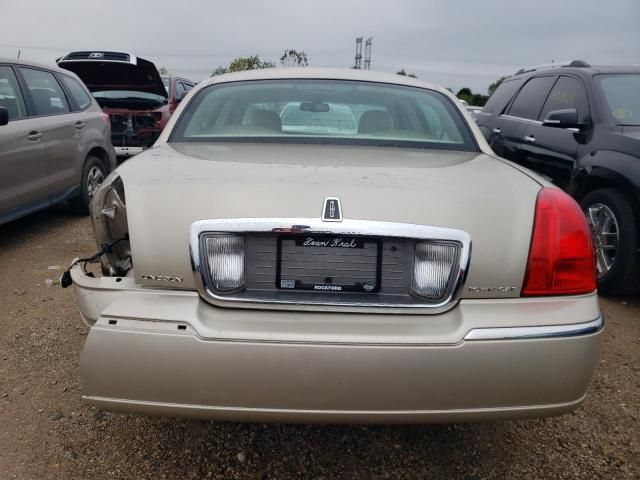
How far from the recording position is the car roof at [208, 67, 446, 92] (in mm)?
2893

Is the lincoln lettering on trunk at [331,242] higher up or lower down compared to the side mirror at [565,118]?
lower down

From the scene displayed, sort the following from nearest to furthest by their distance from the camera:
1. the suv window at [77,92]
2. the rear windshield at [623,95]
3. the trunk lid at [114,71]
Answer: the rear windshield at [623,95] < the suv window at [77,92] < the trunk lid at [114,71]

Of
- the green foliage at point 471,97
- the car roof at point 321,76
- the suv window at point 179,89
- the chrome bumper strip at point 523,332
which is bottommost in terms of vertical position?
the green foliage at point 471,97

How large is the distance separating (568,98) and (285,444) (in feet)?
13.6

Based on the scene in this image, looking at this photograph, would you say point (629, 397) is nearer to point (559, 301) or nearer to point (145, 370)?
point (559, 301)

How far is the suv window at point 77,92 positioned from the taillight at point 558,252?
525cm

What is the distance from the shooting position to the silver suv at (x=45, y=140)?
4402 mm

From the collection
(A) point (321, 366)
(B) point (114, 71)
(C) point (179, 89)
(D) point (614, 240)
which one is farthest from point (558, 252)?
(C) point (179, 89)

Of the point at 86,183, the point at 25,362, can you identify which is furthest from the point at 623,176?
the point at 86,183

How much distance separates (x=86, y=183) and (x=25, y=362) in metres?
3.26

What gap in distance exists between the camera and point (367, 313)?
1692 millimetres

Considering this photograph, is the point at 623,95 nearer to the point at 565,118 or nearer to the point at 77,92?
the point at 565,118

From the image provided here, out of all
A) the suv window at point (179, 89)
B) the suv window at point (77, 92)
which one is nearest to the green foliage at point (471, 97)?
the suv window at point (179, 89)

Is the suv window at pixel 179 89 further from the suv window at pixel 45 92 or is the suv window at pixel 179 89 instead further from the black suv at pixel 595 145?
the black suv at pixel 595 145
